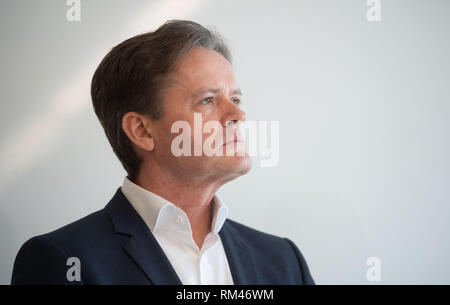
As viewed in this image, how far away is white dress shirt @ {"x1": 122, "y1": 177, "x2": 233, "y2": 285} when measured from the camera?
1311mm

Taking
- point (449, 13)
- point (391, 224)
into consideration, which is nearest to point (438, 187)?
point (391, 224)

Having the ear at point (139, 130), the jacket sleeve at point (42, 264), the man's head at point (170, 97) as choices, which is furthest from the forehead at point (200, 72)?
the jacket sleeve at point (42, 264)

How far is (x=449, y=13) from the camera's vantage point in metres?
1.93

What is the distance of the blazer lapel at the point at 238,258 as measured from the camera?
1.36m

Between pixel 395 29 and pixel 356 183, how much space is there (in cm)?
70

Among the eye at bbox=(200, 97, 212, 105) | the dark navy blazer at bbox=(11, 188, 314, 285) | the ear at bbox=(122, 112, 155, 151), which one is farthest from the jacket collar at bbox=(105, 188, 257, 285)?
the eye at bbox=(200, 97, 212, 105)

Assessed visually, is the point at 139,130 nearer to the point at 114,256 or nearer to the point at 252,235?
the point at 114,256

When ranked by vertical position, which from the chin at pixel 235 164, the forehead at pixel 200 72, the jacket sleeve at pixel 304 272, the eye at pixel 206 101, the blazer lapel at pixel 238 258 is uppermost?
the forehead at pixel 200 72

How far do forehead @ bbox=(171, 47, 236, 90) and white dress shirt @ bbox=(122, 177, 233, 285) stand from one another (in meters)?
0.36

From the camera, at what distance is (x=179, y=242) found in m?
1.34

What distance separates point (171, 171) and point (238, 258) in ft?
1.15

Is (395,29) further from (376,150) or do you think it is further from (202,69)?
(202,69)

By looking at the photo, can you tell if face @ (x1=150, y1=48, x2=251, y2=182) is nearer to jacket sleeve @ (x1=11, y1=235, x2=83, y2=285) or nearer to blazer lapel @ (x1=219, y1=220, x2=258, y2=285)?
blazer lapel @ (x1=219, y1=220, x2=258, y2=285)

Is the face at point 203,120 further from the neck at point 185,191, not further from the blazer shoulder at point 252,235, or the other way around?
the blazer shoulder at point 252,235
